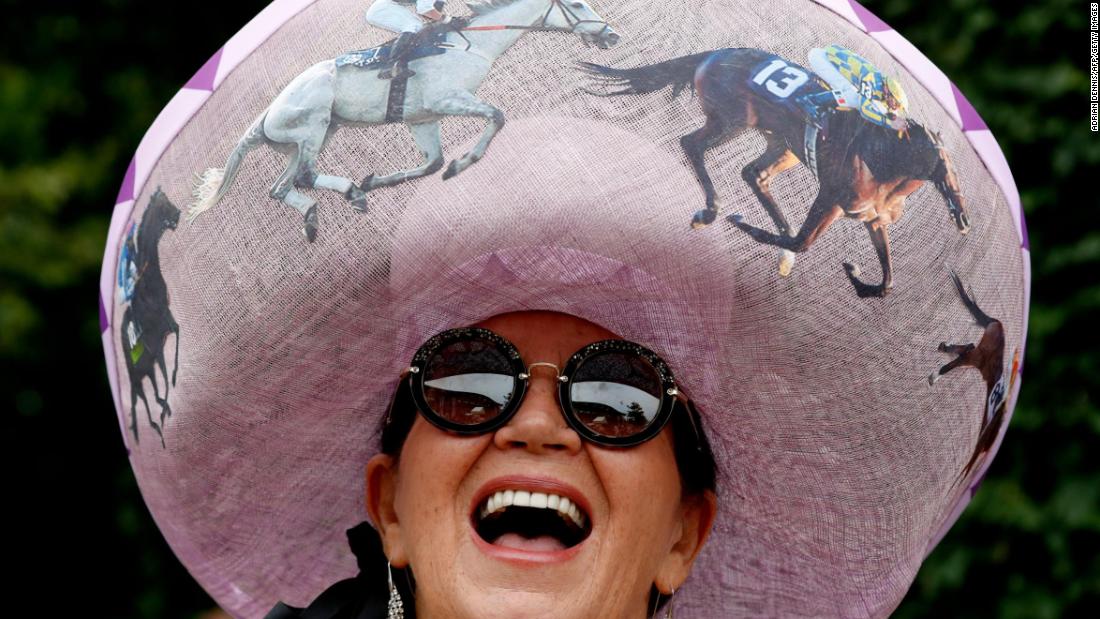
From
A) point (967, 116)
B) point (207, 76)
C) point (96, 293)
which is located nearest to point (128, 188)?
point (207, 76)

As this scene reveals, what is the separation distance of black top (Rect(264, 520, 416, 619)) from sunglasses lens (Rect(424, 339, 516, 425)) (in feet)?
1.08

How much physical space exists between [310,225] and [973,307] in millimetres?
992

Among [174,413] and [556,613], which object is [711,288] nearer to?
[556,613]

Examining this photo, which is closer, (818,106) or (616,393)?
(818,106)

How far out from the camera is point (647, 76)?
2129 millimetres

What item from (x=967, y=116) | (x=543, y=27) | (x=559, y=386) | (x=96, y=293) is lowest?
(x=96, y=293)

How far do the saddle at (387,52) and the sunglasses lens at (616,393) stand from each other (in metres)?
0.51

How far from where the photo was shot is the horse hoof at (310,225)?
7.12 ft

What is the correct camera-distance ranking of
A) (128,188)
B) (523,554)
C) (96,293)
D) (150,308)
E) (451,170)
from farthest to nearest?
(96,293)
(128,188)
(150,308)
(523,554)
(451,170)

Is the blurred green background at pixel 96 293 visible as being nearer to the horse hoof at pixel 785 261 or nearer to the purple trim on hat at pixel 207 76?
the horse hoof at pixel 785 261

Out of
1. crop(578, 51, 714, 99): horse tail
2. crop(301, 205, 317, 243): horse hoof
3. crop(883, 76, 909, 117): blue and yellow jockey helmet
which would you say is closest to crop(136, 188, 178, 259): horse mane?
crop(301, 205, 317, 243): horse hoof

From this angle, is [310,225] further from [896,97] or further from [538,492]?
[896,97]

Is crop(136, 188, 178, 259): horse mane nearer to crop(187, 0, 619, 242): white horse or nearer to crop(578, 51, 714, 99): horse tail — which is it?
crop(187, 0, 619, 242): white horse

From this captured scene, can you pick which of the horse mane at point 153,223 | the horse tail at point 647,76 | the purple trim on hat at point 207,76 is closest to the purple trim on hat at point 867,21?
the horse tail at point 647,76
